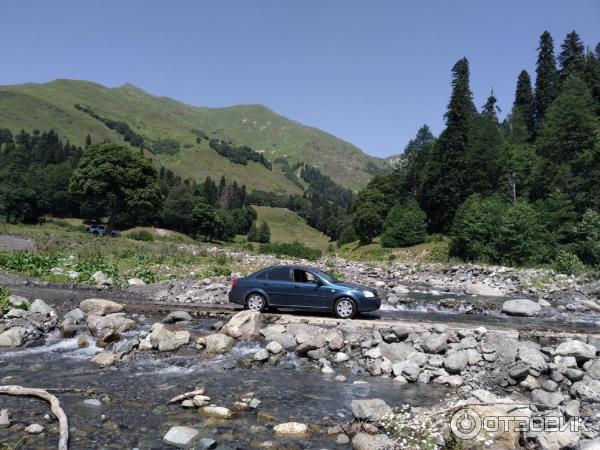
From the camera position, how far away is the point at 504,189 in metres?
67.8

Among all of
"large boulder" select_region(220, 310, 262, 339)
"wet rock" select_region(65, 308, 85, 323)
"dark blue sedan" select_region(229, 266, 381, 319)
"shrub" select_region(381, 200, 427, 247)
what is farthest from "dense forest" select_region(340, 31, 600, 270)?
"wet rock" select_region(65, 308, 85, 323)

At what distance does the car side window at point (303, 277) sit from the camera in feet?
55.6

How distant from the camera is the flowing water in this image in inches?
311

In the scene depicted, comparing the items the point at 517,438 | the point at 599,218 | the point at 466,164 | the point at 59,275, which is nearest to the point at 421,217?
the point at 466,164

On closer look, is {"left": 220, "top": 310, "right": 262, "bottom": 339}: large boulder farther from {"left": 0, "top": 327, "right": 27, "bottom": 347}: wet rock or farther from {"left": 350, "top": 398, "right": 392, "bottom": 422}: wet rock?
{"left": 350, "top": 398, "right": 392, "bottom": 422}: wet rock

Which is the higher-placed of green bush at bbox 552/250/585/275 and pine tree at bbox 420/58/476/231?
pine tree at bbox 420/58/476/231

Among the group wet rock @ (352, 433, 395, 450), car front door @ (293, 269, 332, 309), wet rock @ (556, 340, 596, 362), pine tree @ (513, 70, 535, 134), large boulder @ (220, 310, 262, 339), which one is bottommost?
wet rock @ (352, 433, 395, 450)

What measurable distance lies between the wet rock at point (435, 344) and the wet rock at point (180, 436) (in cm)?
739

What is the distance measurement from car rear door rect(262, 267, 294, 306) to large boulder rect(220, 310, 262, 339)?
6.60 feet

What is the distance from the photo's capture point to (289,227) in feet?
510

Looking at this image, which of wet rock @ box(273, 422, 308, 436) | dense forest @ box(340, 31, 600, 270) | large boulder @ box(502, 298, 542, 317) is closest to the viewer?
wet rock @ box(273, 422, 308, 436)

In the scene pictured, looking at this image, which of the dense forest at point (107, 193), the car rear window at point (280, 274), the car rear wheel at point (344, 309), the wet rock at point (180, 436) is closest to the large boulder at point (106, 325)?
the car rear window at point (280, 274)

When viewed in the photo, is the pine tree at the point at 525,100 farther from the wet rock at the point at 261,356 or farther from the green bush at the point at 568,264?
the wet rock at the point at 261,356

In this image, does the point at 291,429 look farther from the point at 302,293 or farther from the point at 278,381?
the point at 302,293
